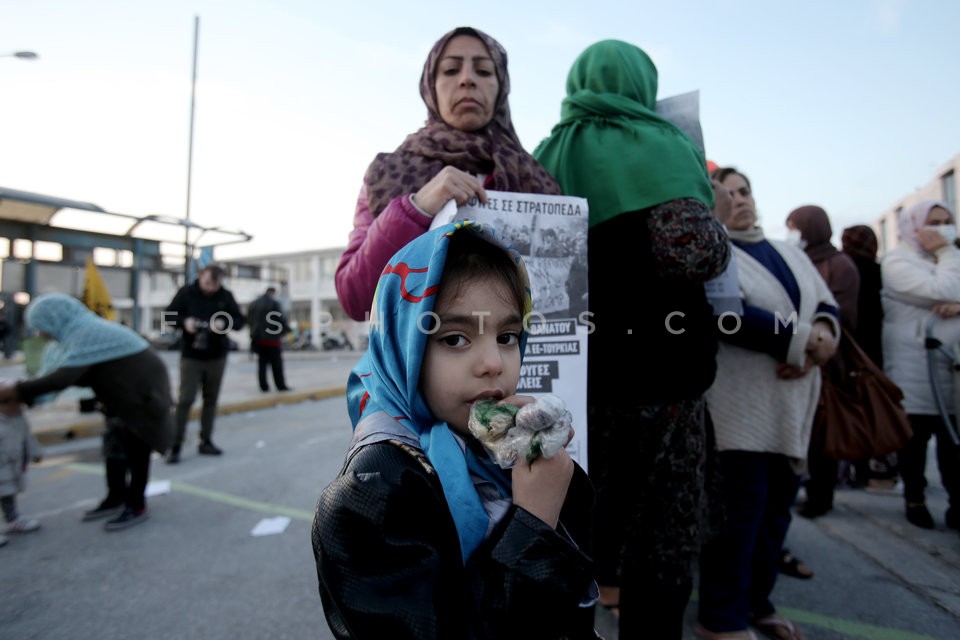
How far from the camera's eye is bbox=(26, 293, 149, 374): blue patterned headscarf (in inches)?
131

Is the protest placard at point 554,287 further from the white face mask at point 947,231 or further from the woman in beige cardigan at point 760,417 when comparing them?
the white face mask at point 947,231

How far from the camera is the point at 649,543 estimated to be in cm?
163

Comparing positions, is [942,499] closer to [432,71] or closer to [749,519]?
[749,519]

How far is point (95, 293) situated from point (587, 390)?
891 centimetres

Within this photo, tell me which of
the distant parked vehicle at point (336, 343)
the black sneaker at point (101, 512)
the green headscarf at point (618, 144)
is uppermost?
the green headscarf at point (618, 144)

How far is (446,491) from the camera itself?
0.93 meters

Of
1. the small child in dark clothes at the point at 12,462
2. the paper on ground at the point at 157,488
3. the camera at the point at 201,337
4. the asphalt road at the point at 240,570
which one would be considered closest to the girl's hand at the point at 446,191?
the asphalt road at the point at 240,570

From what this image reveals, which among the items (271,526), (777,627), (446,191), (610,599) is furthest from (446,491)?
(271,526)

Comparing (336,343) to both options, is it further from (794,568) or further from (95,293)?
(794,568)

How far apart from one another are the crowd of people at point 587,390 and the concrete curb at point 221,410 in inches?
136

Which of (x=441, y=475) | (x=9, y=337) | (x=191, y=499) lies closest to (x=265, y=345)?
(x=191, y=499)

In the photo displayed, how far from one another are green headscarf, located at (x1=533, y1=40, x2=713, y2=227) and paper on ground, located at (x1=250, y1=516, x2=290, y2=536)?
9.18 ft

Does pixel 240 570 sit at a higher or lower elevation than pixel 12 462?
lower

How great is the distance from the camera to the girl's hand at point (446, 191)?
4.36ft
